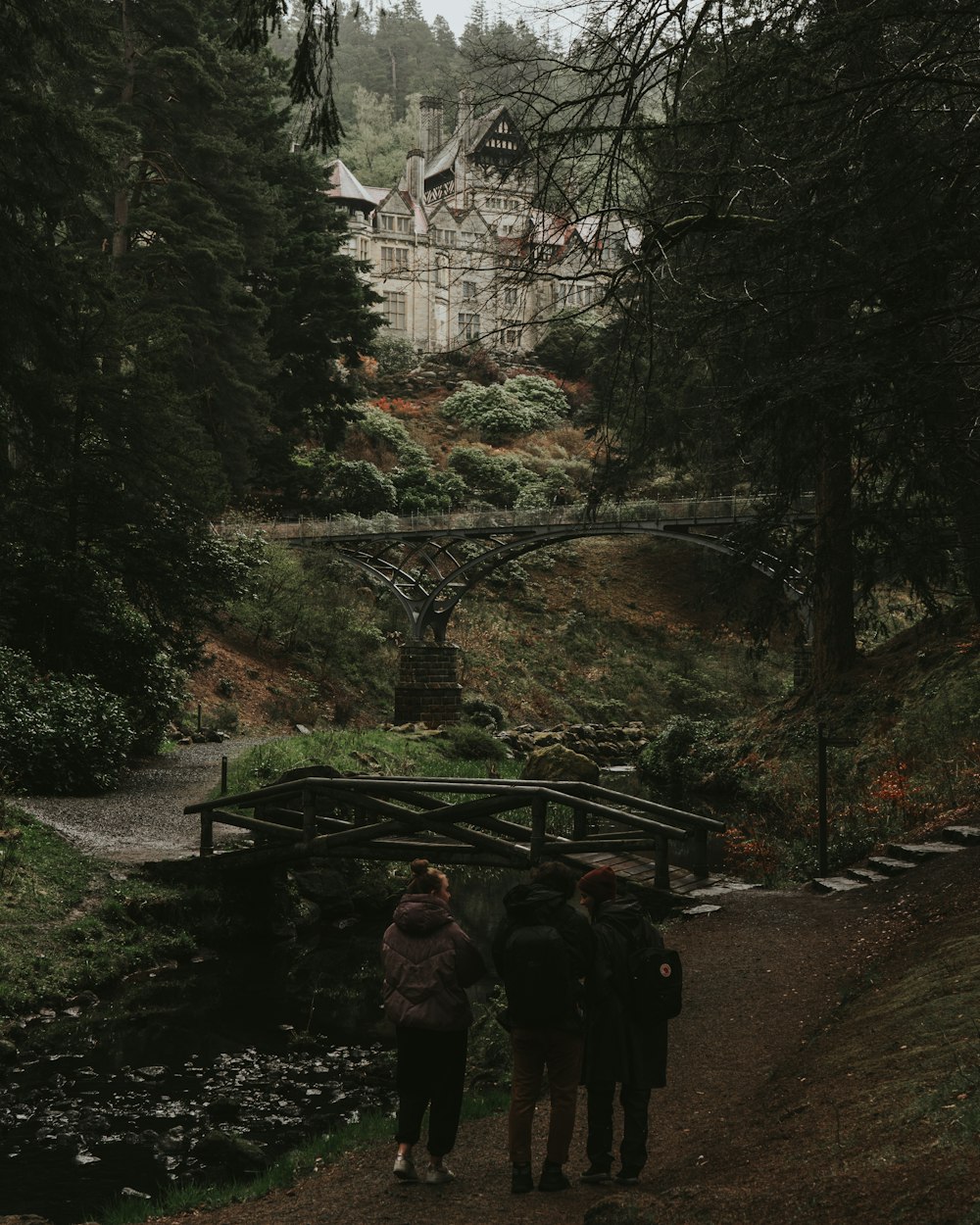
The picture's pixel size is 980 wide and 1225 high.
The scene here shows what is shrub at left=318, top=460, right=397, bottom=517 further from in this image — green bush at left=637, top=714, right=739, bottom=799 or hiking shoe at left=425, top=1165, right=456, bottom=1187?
hiking shoe at left=425, top=1165, right=456, bottom=1187

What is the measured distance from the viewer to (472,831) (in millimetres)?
11398

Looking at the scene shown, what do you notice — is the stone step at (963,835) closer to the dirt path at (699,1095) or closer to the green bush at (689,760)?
the dirt path at (699,1095)

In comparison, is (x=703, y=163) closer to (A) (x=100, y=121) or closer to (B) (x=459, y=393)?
(A) (x=100, y=121)

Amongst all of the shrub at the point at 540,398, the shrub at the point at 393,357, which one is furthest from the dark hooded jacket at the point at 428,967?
the shrub at the point at 393,357

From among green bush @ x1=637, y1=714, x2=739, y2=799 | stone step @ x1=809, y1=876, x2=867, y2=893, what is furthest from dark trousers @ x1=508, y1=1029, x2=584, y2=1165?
green bush @ x1=637, y1=714, x2=739, y2=799

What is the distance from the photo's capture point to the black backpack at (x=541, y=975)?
5.45 metres

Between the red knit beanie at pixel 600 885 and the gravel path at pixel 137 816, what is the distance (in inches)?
361

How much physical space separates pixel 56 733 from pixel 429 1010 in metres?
12.3

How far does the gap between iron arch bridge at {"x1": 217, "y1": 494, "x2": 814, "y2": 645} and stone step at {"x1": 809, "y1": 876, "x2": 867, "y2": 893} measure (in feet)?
60.9

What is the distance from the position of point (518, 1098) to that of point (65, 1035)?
5.75 meters

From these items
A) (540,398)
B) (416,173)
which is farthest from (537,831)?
(416,173)

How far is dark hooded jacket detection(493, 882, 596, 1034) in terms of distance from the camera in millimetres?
5508

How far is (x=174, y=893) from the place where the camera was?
43.3 feet

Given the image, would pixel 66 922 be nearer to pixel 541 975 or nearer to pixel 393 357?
pixel 541 975
